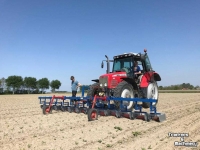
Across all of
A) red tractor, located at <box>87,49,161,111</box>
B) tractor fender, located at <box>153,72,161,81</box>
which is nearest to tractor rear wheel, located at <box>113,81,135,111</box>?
red tractor, located at <box>87,49,161,111</box>

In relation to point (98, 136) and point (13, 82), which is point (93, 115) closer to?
point (98, 136)

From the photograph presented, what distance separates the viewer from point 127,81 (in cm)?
941

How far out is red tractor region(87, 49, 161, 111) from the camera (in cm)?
893

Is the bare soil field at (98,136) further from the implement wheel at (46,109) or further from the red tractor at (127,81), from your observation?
the implement wheel at (46,109)

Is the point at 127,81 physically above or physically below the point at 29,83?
below

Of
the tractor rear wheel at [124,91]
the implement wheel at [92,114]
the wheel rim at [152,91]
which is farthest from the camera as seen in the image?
the wheel rim at [152,91]

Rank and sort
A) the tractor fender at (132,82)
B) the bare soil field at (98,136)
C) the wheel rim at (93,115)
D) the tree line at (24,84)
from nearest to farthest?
the bare soil field at (98,136), the wheel rim at (93,115), the tractor fender at (132,82), the tree line at (24,84)

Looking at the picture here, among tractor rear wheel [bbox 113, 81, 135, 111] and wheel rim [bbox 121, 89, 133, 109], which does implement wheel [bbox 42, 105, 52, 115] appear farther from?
wheel rim [bbox 121, 89, 133, 109]

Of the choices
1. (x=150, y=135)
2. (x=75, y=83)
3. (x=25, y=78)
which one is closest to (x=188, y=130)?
(x=150, y=135)

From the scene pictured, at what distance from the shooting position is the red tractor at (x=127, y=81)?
29.3ft

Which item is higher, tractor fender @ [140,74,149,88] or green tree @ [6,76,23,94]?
green tree @ [6,76,23,94]

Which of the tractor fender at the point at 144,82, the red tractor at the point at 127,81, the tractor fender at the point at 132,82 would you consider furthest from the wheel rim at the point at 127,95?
the tractor fender at the point at 144,82

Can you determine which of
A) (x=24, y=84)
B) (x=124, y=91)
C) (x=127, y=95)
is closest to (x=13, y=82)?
(x=24, y=84)

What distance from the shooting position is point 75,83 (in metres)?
11.4
